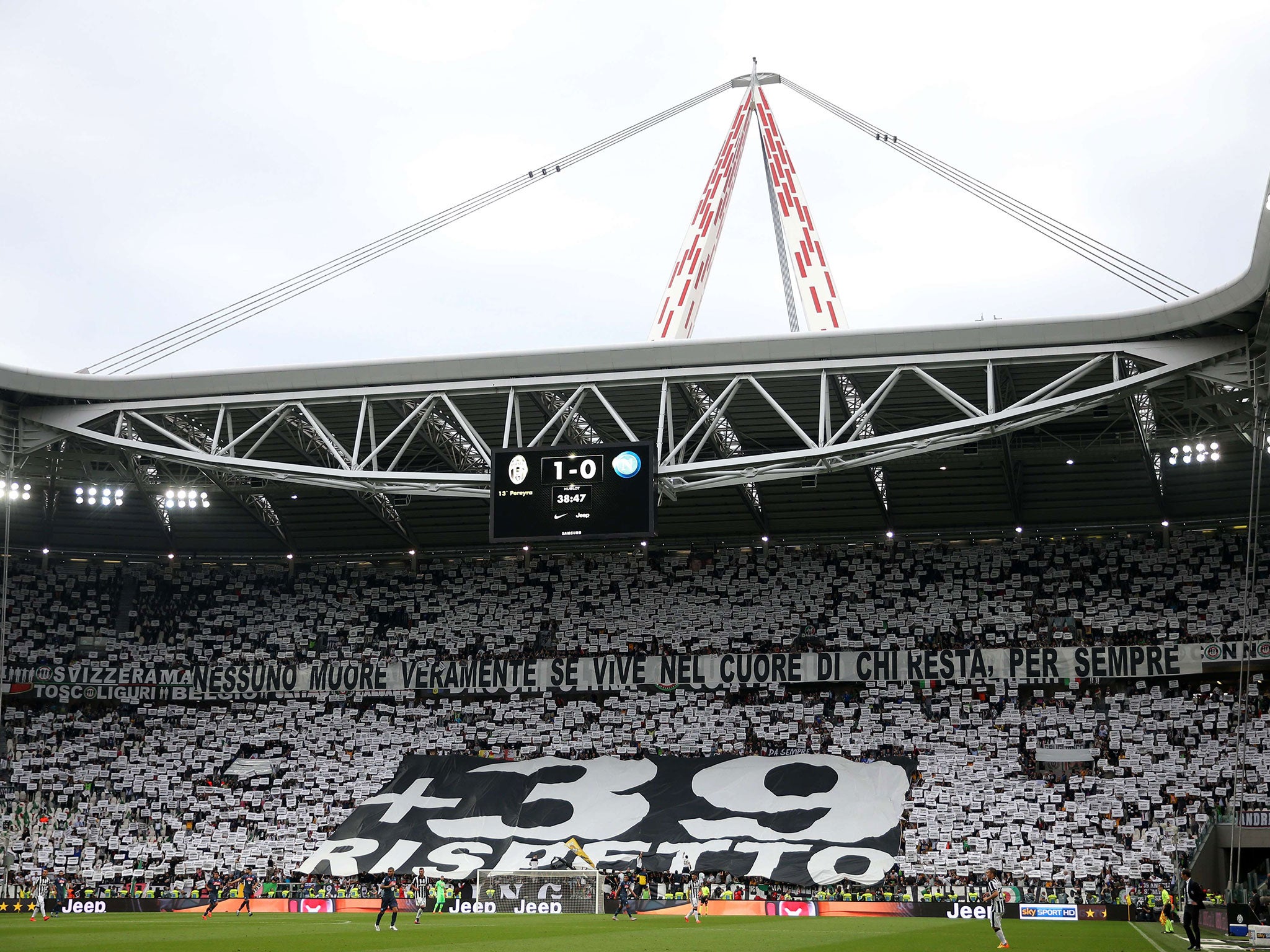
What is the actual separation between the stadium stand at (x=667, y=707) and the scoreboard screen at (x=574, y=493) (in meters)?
15.8

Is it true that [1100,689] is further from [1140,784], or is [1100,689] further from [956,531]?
[956,531]

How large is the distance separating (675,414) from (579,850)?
524 inches

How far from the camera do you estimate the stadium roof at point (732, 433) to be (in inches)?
1134

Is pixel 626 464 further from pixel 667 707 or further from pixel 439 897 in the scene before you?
pixel 667 707

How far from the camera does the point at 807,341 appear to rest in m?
30.2

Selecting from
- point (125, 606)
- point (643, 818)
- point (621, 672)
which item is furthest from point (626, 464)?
point (125, 606)

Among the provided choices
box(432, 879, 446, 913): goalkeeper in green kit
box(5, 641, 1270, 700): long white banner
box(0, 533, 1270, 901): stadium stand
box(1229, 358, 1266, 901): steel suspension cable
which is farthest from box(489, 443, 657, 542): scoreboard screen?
box(5, 641, 1270, 700): long white banner

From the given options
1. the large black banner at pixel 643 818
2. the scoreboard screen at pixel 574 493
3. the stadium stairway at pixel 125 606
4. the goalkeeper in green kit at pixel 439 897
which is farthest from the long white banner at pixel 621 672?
the scoreboard screen at pixel 574 493

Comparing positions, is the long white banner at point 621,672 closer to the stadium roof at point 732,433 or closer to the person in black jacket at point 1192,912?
the stadium roof at point 732,433

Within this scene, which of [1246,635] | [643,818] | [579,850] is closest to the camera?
[1246,635]

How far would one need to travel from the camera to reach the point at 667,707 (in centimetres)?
4597

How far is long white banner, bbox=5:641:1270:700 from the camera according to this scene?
137 feet

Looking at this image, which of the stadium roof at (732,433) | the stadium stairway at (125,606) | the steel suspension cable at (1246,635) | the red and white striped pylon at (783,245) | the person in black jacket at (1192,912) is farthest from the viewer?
the stadium stairway at (125,606)

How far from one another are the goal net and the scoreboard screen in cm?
1256
